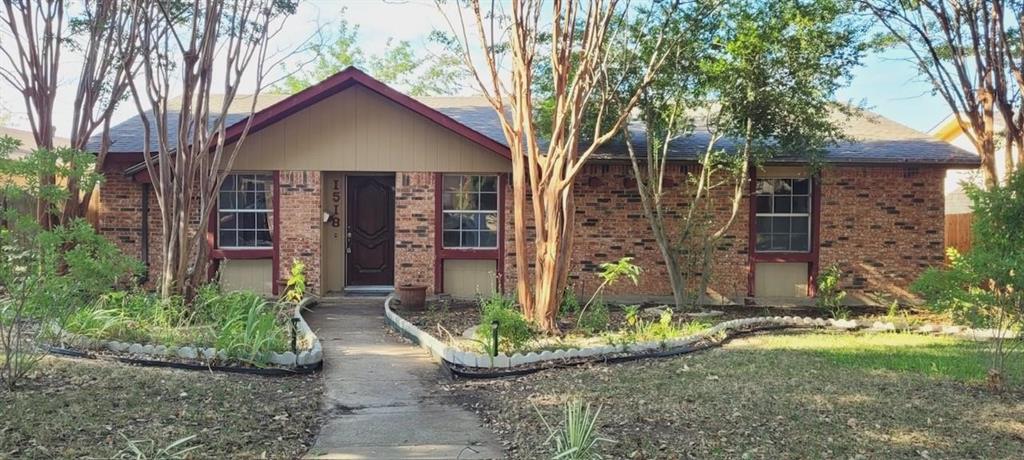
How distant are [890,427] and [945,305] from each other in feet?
6.57

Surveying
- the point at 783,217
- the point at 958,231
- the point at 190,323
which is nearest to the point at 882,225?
the point at 783,217

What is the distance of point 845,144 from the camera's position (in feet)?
42.6

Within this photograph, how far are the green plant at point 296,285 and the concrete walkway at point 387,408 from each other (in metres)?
1.77

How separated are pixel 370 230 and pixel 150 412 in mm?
7863

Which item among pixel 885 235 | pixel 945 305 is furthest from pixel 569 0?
pixel 885 235

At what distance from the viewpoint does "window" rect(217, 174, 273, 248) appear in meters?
12.1

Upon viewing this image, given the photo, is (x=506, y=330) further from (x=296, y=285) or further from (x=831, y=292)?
(x=831, y=292)

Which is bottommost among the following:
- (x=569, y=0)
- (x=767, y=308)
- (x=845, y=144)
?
(x=767, y=308)

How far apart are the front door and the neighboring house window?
21.9 feet

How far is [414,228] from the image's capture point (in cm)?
1212

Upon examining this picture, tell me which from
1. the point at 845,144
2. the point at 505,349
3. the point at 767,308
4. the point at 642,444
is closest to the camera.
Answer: the point at 642,444

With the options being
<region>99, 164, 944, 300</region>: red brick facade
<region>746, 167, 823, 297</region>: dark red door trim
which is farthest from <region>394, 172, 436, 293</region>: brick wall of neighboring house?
<region>746, 167, 823, 297</region>: dark red door trim

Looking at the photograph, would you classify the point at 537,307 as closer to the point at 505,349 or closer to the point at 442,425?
the point at 505,349

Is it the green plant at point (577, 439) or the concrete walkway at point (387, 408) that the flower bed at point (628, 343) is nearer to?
the concrete walkway at point (387, 408)
